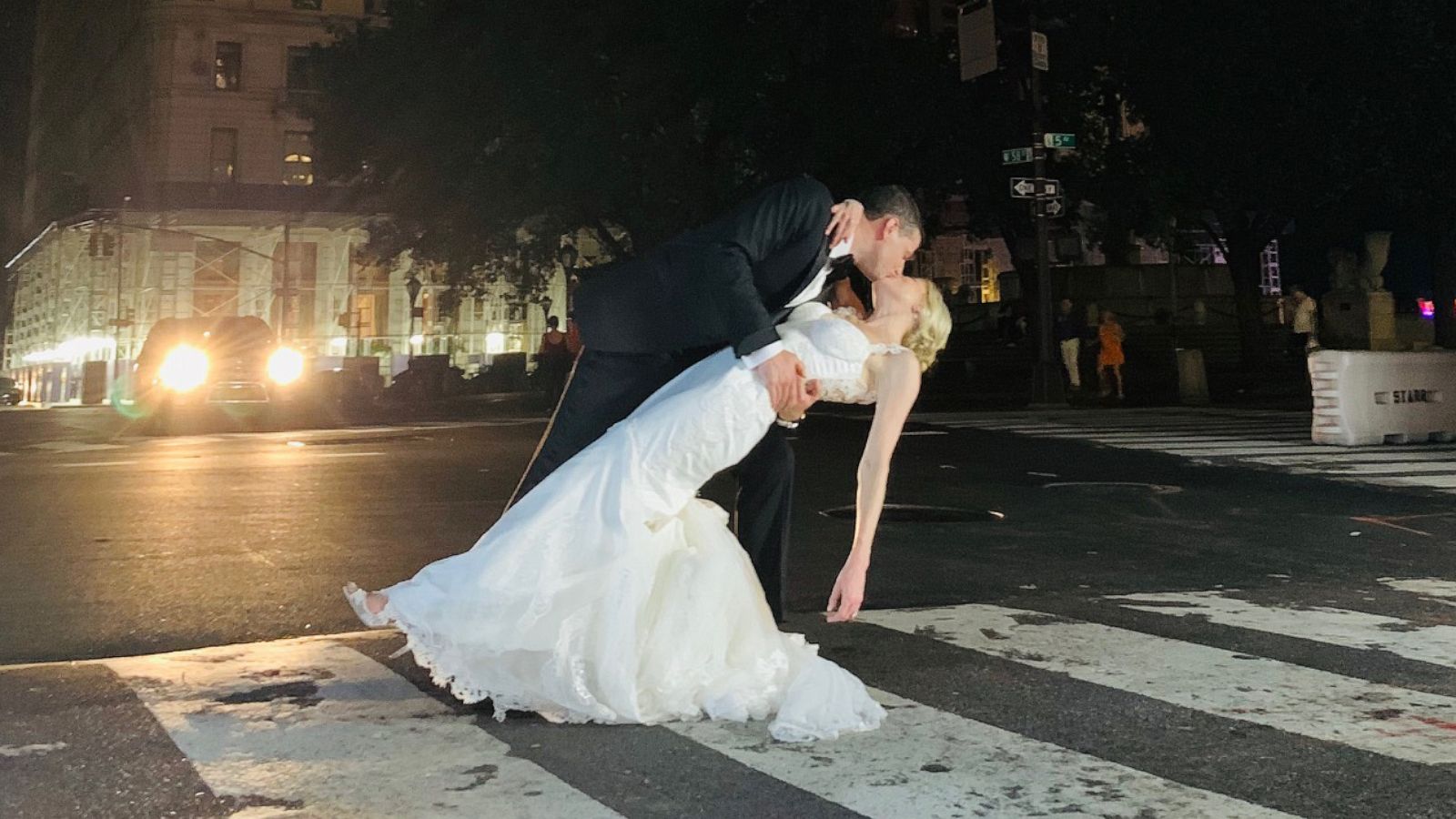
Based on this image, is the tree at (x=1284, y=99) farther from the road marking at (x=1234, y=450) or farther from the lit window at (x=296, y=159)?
the lit window at (x=296, y=159)

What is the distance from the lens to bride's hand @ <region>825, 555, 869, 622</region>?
4.08 meters

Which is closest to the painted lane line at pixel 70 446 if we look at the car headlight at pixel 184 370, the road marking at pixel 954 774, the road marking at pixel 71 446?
the road marking at pixel 71 446

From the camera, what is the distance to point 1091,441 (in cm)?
1554

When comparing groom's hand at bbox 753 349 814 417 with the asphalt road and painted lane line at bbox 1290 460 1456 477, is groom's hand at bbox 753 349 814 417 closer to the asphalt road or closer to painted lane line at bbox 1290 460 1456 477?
the asphalt road

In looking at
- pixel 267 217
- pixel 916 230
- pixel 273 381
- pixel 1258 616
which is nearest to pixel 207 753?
pixel 916 230

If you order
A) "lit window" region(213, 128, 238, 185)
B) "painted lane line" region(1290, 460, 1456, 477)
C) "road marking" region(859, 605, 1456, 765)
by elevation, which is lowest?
"road marking" region(859, 605, 1456, 765)

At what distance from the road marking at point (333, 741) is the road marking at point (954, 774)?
561 mm

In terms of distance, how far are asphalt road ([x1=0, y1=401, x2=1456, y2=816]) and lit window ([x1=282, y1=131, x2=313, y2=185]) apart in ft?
190

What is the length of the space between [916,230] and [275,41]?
67.3 metres

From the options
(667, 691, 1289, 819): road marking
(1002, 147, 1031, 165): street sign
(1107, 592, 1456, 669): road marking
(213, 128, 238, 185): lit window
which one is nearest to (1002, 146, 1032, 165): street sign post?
(1002, 147, 1031, 165): street sign

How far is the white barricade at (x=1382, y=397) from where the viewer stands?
14617 mm

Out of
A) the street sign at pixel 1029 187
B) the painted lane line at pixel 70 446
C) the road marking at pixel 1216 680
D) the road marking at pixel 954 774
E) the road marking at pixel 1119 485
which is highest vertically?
the street sign at pixel 1029 187

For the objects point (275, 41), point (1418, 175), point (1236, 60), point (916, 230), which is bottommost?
point (916, 230)

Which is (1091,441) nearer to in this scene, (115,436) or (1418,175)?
(1418,175)
